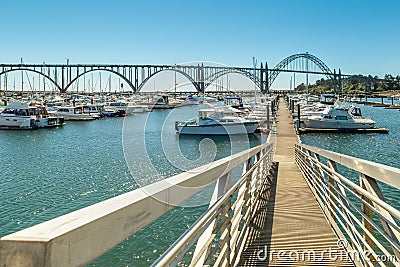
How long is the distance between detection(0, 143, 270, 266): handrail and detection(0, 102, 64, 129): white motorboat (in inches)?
1620

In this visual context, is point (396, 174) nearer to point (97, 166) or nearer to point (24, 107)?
point (97, 166)

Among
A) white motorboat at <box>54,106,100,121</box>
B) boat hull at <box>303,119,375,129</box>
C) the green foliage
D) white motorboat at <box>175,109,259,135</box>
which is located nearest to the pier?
white motorboat at <box>175,109,259,135</box>

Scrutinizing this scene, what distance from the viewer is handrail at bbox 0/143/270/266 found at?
0.86 metres

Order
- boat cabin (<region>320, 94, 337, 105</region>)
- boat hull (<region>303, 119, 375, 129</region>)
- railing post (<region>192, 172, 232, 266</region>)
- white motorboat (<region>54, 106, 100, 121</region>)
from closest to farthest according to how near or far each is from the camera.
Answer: railing post (<region>192, 172, 232, 266</region>), boat hull (<region>303, 119, 375, 129</region>), white motorboat (<region>54, 106, 100, 121</region>), boat cabin (<region>320, 94, 337, 105</region>)

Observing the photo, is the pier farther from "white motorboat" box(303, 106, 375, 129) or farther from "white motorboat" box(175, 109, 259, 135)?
"white motorboat" box(303, 106, 375, 129)

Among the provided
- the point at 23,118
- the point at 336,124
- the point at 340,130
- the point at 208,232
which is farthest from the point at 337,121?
the point at 208,232

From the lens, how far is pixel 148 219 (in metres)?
1.37

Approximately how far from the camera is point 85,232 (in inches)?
39.5

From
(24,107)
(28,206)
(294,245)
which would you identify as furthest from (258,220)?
(24,107)

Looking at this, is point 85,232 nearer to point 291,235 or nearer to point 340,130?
point 291,235

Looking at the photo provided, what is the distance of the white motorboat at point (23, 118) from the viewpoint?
39.2 meters

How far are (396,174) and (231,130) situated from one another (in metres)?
31.2

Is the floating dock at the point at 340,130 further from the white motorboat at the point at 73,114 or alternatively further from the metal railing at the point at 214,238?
the metal railing at the point at 214,238

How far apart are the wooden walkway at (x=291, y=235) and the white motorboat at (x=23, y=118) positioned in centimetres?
3689
